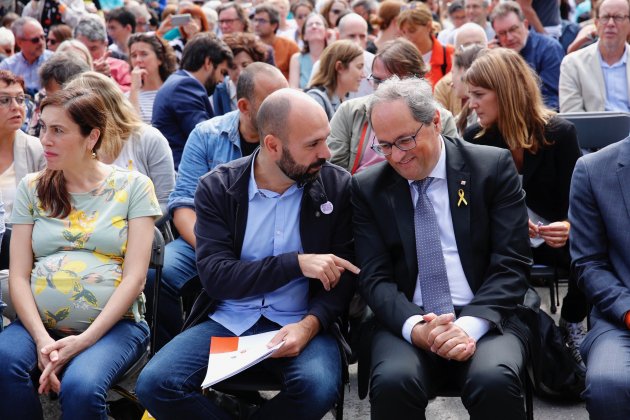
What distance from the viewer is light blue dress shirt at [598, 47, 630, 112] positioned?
6.65m

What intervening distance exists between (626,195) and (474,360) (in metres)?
0.96

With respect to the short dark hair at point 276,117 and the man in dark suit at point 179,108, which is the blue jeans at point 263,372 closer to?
the short dark hair at point 276,117

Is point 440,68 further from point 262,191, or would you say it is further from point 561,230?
point 262,191

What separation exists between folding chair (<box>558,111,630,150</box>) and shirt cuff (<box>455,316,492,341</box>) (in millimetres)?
2126

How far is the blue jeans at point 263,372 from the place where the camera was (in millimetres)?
3439

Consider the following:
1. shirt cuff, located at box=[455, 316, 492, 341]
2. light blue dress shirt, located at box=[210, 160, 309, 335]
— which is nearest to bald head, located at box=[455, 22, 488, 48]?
light blue dress shirt, located at box=[210, 160, 309, 335]

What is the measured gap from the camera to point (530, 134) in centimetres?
455

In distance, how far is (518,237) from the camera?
361cm

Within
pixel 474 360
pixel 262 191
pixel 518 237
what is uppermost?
pixel 262 191

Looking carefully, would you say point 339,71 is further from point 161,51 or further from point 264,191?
point 264,191

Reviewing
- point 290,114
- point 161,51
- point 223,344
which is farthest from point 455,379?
point 161,51

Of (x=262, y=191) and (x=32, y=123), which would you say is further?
(x=32, y=123)

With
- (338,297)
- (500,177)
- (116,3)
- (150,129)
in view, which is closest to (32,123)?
(150,129)

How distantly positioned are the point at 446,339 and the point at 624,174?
104 cm
